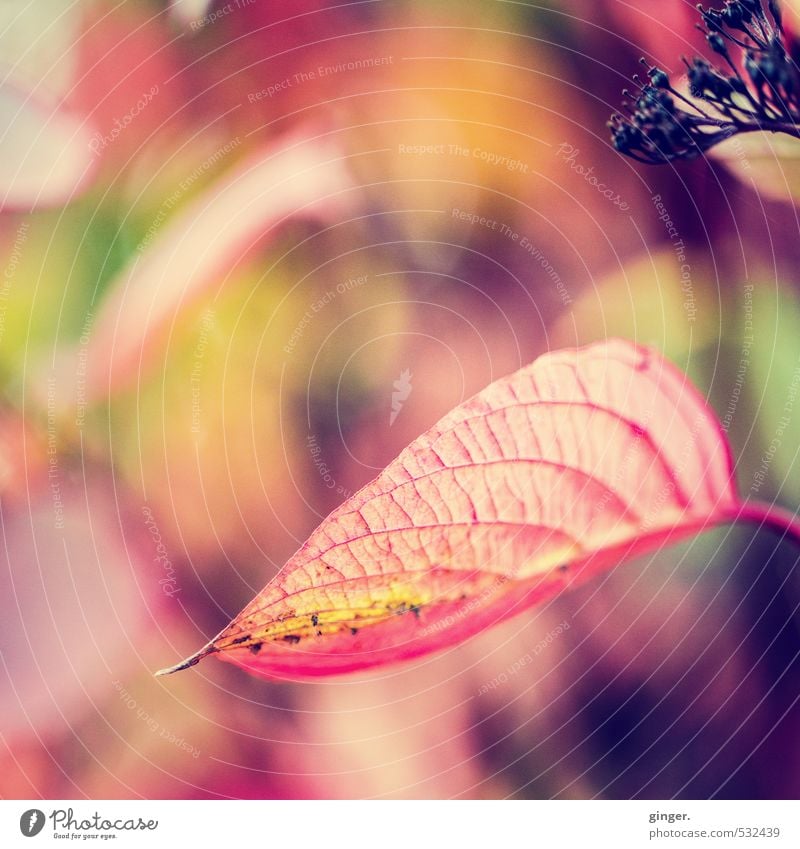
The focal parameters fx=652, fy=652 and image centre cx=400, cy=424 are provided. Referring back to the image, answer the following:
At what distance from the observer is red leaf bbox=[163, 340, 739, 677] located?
0.54 m

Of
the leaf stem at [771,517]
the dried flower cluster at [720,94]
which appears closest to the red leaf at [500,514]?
the leaf stem at [771,517]

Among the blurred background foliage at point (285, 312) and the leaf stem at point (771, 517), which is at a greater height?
the blurred background foliage at point (285, 312)

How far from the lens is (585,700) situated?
0.56m

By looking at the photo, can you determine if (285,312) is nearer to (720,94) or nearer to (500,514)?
(500,514)

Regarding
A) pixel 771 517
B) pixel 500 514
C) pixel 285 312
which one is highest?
pixel 285 312

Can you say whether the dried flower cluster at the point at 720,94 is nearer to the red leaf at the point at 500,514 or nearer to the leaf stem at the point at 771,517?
the red leaf at the point at 500,514

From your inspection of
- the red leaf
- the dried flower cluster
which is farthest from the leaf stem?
the dried flower cluster

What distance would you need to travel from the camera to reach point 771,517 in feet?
1.84

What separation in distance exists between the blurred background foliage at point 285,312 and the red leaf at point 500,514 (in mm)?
20

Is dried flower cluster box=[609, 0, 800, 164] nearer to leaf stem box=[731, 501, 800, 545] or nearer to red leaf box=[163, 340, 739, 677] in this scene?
red leaf box=[163, 340, 739, 677]

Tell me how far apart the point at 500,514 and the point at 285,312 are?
0.80ft

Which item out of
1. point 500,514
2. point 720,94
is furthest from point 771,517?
point 720,94

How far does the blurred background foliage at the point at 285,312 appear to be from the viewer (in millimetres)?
533

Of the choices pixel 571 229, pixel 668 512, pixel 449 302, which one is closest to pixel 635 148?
pixel 571 229
